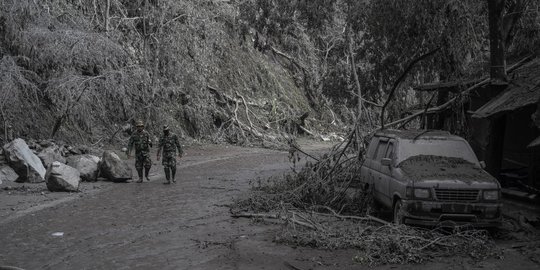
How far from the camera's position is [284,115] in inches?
1495

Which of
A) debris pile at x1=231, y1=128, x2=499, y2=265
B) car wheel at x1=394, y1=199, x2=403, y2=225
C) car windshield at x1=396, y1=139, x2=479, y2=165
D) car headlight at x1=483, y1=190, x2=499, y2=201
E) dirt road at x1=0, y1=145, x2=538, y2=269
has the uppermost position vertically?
car windshield at x1=396, y1=139, x2=479, y2=165

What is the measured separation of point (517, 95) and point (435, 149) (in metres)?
2.63

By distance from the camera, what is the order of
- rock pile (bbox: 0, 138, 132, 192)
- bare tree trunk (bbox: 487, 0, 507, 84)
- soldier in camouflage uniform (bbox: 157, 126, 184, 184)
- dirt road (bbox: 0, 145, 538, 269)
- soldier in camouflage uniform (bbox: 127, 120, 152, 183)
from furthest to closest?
1. soldier in camouflage uniform (bbox: 127, 120, 152, 183)
2. soldier in camouflage uniform (bbox: 157, 126, 184, 184)
3. rock pile (bbox: 0, 138, 132, 192)
4. bare tree trunk (bbox: 487, 0, 507, 84)
5. dirt road (bbox: 0, 145, 538, 269)

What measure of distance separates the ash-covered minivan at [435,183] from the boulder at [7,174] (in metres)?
10.4

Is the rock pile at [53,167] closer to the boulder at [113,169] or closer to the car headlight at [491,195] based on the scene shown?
the boulder at [113,169]

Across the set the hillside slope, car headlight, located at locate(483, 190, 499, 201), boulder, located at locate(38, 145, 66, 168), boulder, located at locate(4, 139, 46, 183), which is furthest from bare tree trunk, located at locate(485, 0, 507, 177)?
boulder, located at locate(38, 145, 66, 168)

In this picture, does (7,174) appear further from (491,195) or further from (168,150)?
(491,195)

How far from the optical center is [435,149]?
10.6 meters

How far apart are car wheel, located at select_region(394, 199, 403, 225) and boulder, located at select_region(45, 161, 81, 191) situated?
878 centimetres

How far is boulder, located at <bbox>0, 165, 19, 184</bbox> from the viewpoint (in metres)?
15.5

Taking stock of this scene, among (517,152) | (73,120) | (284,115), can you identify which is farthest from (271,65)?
(517,152)

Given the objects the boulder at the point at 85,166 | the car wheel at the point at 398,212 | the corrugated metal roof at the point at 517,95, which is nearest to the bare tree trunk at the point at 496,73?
the corrugated metal roof at the point at 517,95

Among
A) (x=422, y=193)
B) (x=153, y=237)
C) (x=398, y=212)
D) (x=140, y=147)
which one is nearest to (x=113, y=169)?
(x=140, y=147)

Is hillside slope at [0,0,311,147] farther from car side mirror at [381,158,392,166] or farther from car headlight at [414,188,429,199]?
car headlight at [414,188,429,199]
